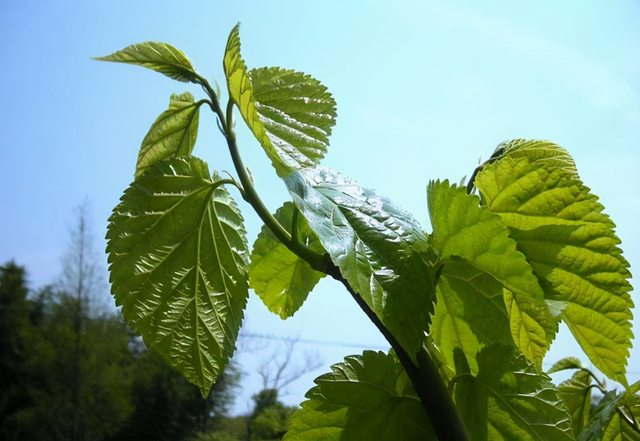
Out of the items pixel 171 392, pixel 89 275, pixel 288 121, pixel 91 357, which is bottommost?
pixel 288 121

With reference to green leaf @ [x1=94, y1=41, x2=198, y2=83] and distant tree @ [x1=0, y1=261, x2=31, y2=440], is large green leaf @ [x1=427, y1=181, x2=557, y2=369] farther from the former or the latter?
distant tree @ [x1=0, y1=261, x2=31, y2=440]

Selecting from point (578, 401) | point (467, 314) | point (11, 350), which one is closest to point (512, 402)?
point (467, 314)

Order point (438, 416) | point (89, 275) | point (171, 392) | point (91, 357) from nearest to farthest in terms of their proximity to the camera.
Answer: point (438, 416)
point (171, 392)
point (91, 357)
point (89, 275)

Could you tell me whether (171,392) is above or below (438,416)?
above

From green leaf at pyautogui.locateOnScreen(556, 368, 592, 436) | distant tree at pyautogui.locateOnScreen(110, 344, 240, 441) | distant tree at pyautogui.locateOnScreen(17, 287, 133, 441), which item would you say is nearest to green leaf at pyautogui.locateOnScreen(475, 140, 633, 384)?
green leaf at pyautogui.locateOnScreen(556, 368, 592, 436)

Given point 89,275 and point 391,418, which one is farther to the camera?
point 89,275

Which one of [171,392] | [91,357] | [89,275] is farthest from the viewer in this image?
[89,275]

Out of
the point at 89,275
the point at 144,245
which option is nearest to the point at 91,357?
the point at 89,275

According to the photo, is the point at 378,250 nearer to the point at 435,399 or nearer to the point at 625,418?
the point at 435,399

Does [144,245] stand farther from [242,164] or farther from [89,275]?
[89,275]
